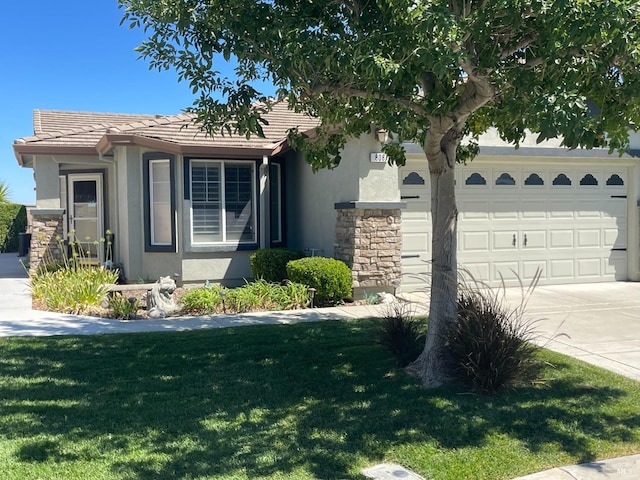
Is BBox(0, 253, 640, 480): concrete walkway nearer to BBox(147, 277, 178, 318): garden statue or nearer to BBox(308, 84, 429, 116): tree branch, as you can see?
BBox(147, 277, 178, 318): garden statue

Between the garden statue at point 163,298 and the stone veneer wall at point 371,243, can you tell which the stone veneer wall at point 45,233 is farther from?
the stone veneer wall at point 371,243

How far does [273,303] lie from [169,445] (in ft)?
Result: 19.7

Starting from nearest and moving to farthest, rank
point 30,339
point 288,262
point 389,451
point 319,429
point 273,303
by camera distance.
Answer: point 389,451
point 319,429
point 30,339
point 273,303
point 288,262

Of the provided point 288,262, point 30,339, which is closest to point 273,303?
point 288,262

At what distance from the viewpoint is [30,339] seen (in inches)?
325

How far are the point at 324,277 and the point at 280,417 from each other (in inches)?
217

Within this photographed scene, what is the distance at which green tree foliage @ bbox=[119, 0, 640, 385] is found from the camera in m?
4.69

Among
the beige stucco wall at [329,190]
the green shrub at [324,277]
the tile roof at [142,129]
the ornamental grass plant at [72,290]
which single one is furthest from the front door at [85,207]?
the green shrub at [324,277]

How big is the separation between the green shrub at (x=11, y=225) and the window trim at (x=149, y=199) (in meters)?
15.3

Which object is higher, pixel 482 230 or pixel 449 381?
pixel 482 230

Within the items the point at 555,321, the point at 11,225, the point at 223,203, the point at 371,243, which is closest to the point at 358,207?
the point at 371,243

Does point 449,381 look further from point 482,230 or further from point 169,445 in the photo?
point 482,230

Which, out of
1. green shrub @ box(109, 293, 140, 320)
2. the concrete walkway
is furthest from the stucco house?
green shrub @ box(109, 293, 140, 320)

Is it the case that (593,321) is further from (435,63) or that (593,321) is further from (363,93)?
(435,63)
